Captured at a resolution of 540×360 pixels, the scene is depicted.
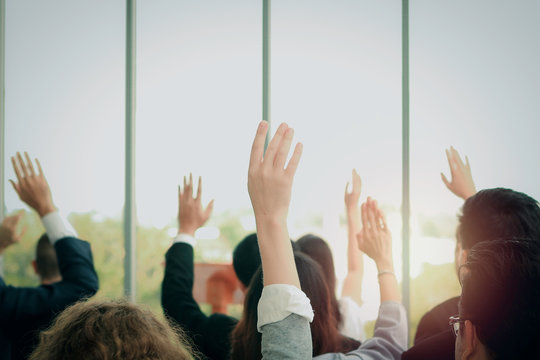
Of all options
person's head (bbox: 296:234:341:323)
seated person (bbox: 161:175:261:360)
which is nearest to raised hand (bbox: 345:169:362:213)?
person's head (bbox: 296:234:341:323)

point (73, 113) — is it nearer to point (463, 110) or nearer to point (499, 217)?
point (463, 110)

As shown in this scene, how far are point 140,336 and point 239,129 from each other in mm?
2458

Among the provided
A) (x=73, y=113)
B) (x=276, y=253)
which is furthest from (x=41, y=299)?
(x=73, y=113)

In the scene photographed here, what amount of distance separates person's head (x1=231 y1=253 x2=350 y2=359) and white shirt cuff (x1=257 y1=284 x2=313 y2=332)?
526 millimetres

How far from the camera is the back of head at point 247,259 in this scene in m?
2.08

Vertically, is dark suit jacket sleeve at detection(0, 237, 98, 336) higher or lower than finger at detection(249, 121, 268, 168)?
lower

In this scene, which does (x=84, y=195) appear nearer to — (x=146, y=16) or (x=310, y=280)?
(x=146, y=16)

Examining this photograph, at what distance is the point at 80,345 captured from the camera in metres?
0.85

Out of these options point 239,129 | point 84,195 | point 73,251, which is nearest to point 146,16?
point 239,129

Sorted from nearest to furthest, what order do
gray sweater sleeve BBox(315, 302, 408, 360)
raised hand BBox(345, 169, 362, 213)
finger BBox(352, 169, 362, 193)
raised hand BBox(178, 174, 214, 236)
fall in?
gray sweater sleeve BBox(315, 302, 408, 360) → raised hand BBox(178, 174, 214, 236) → raised hand BBox(345, 169, 362, 213) → finger BBox(352, 169, 362, 193)

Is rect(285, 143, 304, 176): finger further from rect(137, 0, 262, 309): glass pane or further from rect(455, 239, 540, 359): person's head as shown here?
rect(137, 0, 262, 309): glass pane

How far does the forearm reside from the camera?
3.06 feet

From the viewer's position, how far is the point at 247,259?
210 centimetres

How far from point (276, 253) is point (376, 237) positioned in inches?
35.6
